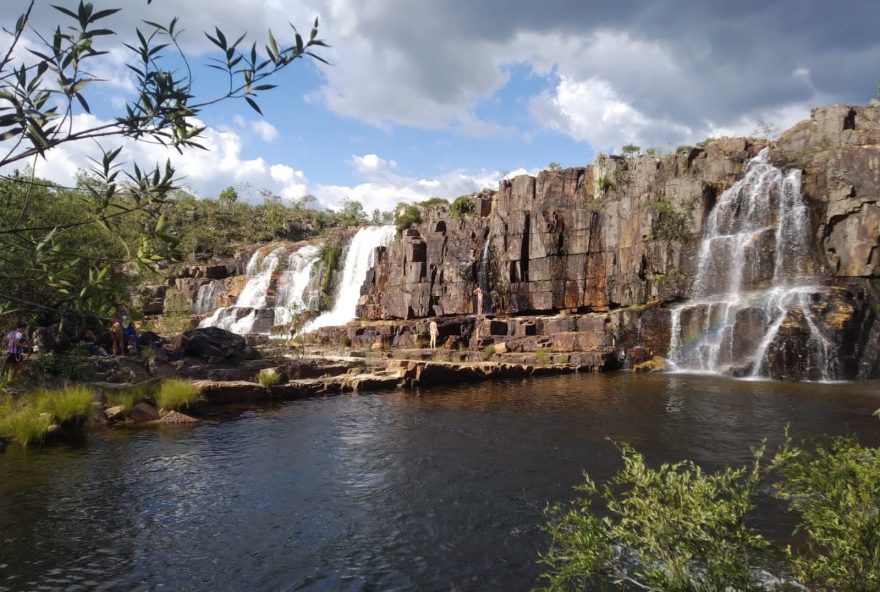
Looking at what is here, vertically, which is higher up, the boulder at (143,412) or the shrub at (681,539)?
the shrub at (681,539)

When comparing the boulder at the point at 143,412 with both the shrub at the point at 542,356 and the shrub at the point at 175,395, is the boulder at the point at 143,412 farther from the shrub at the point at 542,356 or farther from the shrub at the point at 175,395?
the shrub at the point at 542,356

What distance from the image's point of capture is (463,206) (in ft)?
154

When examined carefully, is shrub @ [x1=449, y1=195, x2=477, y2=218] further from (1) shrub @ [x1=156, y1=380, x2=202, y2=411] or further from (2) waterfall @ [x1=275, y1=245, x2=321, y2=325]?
(1) shrub @ [x1=156, y1=380, x2=202, y2=411]

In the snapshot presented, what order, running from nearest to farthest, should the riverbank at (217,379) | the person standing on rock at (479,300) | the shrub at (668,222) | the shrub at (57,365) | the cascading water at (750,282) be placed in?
the riverbank at (217,379), the shrub at (57,365), the cascading water at (750,282), the shrub at (668,222), the person standing on rock at (479,300)

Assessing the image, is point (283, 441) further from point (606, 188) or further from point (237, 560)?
point (606, 188)

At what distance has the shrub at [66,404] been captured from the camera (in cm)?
1326

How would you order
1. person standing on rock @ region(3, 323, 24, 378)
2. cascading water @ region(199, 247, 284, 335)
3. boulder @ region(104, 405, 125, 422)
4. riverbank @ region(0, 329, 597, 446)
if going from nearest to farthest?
riverbank @ region(0, 329, 597, 446), boulder @ region(104, 405, 125, 422), person standing on rock @ region(3, 323, 24, 378), cascading water @ region(199, 247, 284, 335)

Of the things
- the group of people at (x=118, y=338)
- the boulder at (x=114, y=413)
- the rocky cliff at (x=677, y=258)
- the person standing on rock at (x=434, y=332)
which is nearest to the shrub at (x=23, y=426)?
→ the boulder at (x=114, y=413)

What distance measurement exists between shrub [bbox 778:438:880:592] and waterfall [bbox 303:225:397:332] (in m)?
40.4

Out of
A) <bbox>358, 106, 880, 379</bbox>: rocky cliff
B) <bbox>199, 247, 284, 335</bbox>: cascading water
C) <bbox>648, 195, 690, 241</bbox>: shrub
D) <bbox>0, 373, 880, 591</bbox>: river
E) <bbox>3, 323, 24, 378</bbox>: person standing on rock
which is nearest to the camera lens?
<bbox>0, 373, 880, 591</bbox>: river

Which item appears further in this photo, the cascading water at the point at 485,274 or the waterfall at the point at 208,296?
the waterfall at the point at 208,296

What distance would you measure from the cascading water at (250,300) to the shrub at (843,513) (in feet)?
134

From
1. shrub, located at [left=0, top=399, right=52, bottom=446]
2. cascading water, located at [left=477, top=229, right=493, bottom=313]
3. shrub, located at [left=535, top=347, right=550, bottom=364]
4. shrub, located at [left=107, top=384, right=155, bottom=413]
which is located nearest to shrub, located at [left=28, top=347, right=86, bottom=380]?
shrub, located at [left=107, top=384, right=155, bottom=413]

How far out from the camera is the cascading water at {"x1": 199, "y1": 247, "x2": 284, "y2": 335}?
42.8m
